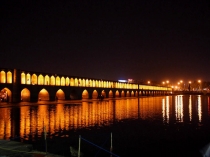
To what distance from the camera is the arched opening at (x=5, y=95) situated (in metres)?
44.4

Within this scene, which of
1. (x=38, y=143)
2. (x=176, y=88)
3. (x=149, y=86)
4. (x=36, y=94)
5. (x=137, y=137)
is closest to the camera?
(x=38, y=143)

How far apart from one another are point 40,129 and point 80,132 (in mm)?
2913

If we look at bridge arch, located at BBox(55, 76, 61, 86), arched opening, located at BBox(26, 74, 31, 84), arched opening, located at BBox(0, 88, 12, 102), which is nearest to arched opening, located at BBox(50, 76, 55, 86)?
bridge arch, located at BBox(55, 76, 61, 86)


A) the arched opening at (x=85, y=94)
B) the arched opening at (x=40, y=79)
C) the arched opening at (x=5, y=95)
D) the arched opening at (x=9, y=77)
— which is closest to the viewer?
the arched opening at (x=5, y=95)

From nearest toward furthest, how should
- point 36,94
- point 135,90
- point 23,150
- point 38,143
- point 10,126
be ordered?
point 23,150, point 38,143, point 10,126, point 36,94, point 135,90

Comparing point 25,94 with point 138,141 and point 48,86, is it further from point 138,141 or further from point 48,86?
point 138,141

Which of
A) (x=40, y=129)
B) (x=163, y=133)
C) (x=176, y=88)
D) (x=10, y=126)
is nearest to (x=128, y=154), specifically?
(x=163, y=133)

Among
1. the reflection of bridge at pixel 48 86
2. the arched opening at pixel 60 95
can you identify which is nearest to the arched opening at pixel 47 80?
the reflection of bridge at pixel 48 86

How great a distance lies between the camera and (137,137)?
16500 mm

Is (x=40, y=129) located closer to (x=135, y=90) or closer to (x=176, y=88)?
(x=135, y=90)

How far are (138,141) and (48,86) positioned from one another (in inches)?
1590

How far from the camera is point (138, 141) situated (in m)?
15.3

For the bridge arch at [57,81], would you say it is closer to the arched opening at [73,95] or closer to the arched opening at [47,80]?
the arched opening at [47,80]

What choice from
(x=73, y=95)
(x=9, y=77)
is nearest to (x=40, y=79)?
(x=9, y=77)
